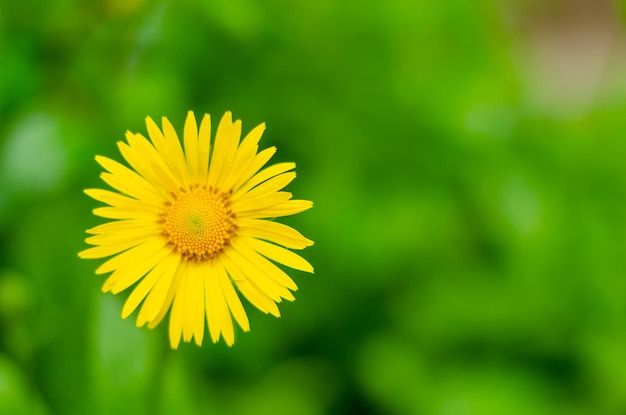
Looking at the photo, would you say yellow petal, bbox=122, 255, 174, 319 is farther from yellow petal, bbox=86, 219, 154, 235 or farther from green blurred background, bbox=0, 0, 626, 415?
green blurred background, bbox=0, 0, 626, 415

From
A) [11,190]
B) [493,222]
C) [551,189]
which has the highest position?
[551,189]

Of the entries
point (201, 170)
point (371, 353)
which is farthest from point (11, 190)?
point (201, 170)

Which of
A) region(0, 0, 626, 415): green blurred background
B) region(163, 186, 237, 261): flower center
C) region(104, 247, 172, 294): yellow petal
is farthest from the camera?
region(0, 0, 626, 415): green blurred background

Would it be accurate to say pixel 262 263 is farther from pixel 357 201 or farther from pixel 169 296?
pixel 357 201

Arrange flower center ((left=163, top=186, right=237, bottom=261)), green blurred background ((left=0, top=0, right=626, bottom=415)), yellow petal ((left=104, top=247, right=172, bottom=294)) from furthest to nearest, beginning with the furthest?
green blurred background ((left=0, top=0, right=626, bottom=415))
flower center ((left=163, top=186, right=237, bottom=261))
yellow petal ((left=104, top=247, right=172, bottom=294))

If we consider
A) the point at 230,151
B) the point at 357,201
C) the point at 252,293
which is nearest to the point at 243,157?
the point at 230,151

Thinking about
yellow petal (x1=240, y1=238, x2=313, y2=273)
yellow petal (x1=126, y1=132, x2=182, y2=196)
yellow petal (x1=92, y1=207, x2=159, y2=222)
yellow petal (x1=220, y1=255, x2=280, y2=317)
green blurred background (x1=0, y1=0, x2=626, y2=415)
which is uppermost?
green blurred background (x1=0, y1=0, x2=626, y2=415)

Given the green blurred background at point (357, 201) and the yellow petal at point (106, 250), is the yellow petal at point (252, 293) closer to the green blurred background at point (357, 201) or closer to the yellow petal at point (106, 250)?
the yellow petal at point (106, 250)

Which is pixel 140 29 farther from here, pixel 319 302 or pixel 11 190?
pixel 319 302

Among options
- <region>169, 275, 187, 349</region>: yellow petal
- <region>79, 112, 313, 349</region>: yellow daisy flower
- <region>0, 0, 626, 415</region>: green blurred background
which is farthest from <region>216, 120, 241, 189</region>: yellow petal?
<region>0, 0, 626, 415</region>: green blurred background
